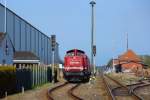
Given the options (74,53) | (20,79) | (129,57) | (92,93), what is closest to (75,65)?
(74,53)

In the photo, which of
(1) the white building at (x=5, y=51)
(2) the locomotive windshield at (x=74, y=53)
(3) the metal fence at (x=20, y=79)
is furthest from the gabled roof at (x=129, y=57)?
(3) the metal fence at (x=20, y=79)

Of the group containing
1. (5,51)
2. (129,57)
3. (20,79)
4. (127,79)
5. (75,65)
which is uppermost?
(129,57)

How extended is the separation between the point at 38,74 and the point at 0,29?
2829cm

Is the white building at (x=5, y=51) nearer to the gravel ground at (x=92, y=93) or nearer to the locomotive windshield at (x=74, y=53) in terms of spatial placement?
the locomotive windshield at (x=74, y=53)

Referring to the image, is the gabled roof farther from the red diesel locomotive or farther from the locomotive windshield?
Answer: the red diesel locomotive

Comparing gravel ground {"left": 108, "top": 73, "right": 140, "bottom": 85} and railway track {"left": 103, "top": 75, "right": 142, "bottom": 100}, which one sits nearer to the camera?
railway track {"left": 103, "top": 75, "right": 142, "bottom": 100}

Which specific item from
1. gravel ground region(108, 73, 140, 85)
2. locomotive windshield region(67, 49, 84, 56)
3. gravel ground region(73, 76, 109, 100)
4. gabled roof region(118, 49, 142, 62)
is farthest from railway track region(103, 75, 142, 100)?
gabled roof region(118, 49, 142, 62)

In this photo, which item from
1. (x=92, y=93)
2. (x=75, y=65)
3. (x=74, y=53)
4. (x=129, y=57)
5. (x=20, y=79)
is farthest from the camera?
(x=129, y=57)

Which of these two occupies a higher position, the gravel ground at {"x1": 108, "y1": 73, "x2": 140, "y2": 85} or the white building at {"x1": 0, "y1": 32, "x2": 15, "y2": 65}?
the white building at {"x1": 0, "y1": 32, "x2": 15, "y2": 65}

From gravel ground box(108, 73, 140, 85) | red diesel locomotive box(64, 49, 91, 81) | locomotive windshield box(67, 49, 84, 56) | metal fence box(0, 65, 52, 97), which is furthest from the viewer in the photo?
gravel ground box(108, 73, 140, 85)

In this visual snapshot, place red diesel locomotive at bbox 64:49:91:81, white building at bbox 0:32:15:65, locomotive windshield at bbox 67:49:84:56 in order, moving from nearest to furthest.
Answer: white building at bbox 0:32:15:65 → red diesel locomotive at bbox 64:49:91:81 → locomotive windshield at bbox 67:49:84:56

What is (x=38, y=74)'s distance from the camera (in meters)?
43.2

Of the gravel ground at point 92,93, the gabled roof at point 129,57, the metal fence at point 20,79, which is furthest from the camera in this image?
the gabled roof at point 129,57

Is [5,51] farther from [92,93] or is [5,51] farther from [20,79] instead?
[92,93]
